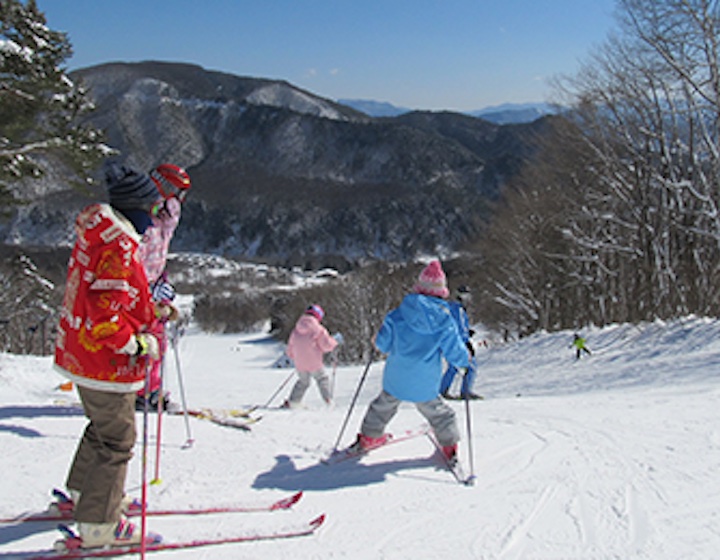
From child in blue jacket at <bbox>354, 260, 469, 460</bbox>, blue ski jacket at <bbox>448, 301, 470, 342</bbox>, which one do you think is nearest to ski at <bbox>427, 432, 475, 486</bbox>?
child in blue jacket at <bbox>354, 260, 469, 460</bbox>

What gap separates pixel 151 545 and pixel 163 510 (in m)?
0.47

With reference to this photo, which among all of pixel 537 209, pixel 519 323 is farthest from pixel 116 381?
pixel 519 323

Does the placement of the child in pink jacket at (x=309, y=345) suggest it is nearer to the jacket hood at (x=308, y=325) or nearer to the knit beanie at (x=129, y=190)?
the jacket hood at (x=308, y=325)

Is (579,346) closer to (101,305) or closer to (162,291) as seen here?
(162,291)

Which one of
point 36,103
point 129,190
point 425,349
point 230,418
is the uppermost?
point 36,103

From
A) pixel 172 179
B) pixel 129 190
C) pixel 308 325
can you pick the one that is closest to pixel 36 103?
pixel 308 325

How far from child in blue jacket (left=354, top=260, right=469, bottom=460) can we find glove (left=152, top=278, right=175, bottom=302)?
73.6 inches

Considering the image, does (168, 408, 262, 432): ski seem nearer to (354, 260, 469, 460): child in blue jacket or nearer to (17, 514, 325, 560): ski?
(354, 260, 469, 460): child in blue jacket

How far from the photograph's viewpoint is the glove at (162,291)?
450 cm

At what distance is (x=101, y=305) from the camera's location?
2291mm

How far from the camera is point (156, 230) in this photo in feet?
15.1

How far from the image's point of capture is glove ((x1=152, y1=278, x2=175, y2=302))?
14.8ft

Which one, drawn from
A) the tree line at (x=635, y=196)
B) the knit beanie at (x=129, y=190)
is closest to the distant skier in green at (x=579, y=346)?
the tree line at (x=635, y=196)

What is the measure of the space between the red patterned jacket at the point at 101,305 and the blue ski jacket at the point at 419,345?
1746 millimetres
